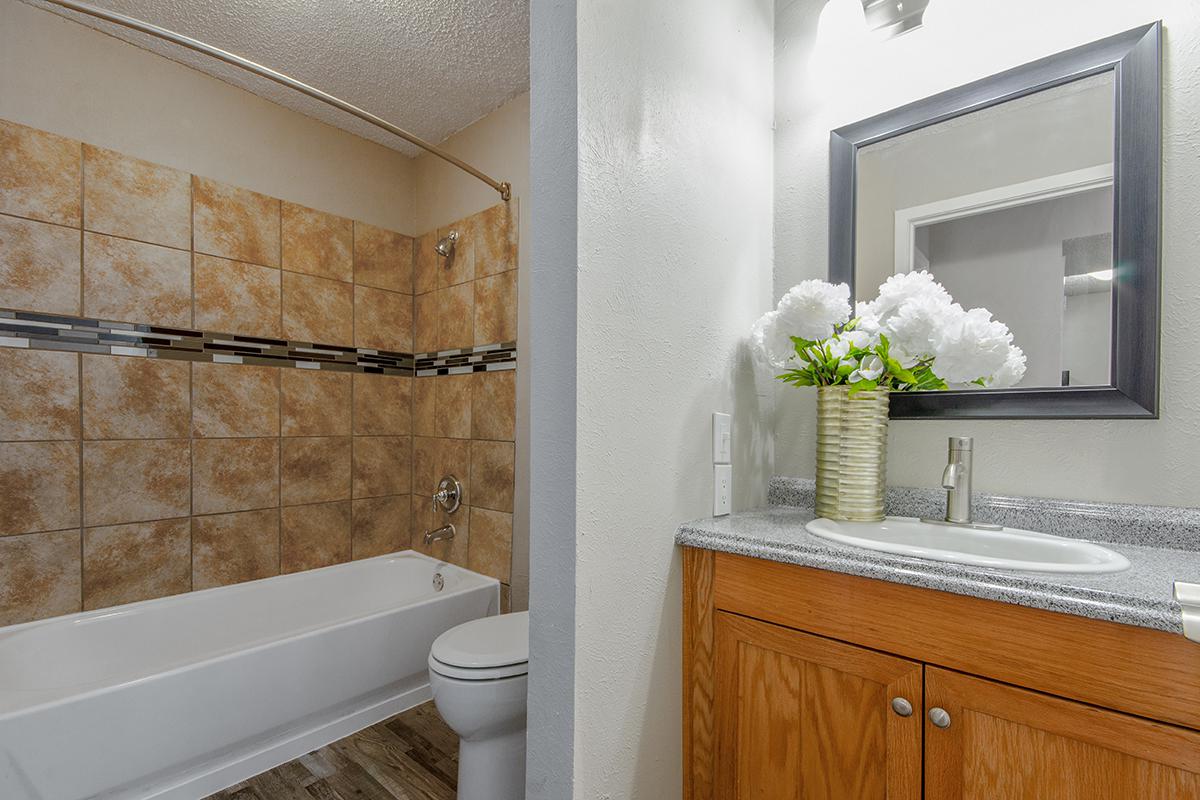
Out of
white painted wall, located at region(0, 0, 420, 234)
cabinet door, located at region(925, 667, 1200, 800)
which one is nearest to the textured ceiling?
white painted wall, located at region(0, 0, 420, 234)

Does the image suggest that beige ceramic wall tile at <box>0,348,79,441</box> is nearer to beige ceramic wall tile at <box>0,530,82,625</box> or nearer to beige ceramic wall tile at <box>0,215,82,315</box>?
beige ceramic wall tile at <box>0,215,82,315</box>

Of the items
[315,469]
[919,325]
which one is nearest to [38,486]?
[315,469]

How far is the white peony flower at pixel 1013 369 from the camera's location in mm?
1153

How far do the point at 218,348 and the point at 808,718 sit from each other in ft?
8.13

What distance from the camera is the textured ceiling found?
1886mm

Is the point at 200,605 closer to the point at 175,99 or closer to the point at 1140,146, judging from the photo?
the point at 175,99

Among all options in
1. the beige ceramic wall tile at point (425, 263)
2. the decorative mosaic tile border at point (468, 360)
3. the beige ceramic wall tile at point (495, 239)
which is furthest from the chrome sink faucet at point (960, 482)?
the beige ceramic wall tile at point (425, 263)

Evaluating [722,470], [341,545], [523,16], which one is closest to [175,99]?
[523,16]

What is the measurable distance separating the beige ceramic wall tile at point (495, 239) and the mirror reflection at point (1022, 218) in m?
1.54

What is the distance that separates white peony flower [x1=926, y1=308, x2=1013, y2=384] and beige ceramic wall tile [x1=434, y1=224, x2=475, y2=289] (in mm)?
2069

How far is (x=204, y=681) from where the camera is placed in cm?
164

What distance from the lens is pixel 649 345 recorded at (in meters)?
1.07

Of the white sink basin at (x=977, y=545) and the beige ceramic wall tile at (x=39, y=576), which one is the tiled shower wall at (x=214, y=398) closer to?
the beige ceramic wall tile at (x=39, y=576)

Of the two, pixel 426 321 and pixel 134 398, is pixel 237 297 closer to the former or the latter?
pixel 134 398
